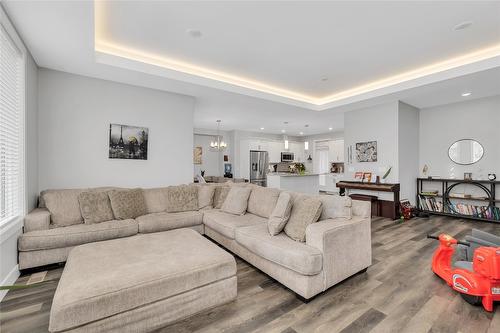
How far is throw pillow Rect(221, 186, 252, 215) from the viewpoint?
3625 millimetres

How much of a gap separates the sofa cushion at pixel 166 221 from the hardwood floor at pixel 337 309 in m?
1.02

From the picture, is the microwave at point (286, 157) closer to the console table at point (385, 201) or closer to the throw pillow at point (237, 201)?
the console table at point (385, 201)

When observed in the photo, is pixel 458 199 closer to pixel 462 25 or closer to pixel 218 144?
pixel 462 25

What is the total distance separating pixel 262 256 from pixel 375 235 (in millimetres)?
2558

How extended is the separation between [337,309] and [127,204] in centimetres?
296

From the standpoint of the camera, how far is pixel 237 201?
370cm

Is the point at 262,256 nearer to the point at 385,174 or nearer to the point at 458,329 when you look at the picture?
the point at 458,329

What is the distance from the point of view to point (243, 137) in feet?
30.2

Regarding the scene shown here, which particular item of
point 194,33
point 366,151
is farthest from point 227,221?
point 366,151

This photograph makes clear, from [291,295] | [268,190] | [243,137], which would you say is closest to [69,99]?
[268,190]

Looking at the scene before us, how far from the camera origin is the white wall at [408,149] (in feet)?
17.0

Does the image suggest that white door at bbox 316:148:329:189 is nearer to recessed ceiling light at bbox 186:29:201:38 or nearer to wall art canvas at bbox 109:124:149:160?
wall art canvas at bbox 109:124:149:160

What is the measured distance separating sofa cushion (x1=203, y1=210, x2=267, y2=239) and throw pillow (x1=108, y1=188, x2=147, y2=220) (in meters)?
0.97

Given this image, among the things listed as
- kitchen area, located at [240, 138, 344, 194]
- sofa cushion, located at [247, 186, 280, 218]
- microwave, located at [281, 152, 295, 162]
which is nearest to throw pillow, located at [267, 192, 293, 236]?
sofa cushion, located at [247, 186, 280, 218]
